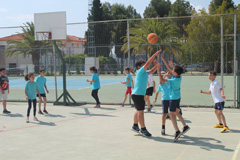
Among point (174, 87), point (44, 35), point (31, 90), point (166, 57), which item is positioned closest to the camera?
point (174, 87)

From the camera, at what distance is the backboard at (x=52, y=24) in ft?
42.0

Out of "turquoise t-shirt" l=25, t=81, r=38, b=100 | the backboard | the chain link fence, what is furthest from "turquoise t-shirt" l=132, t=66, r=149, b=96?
the backboard

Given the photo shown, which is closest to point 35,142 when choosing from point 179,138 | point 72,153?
point 72,153

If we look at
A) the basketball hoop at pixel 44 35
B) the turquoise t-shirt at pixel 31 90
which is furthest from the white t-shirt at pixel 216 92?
the basketball hoop at pixel 44 35

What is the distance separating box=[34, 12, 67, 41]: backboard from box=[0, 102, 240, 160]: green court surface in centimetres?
408

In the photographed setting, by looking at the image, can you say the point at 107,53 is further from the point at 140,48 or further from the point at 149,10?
the point at 149,10

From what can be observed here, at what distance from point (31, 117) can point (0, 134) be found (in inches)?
92.1

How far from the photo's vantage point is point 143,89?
23.0 feet

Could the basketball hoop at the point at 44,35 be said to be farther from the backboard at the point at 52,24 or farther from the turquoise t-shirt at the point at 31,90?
the turquoise t-shirt at the point at 31,90

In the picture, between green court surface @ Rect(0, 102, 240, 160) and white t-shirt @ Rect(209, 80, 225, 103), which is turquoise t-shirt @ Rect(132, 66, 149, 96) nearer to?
green court surface @ Rect(0, 102, 240, 160)

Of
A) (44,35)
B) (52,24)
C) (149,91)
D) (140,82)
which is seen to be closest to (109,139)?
(140,82)

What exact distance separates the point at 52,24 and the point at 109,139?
7487 millimetres

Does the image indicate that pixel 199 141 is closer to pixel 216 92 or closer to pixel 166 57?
pixel 216 92

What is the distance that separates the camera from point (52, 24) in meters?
12.9
